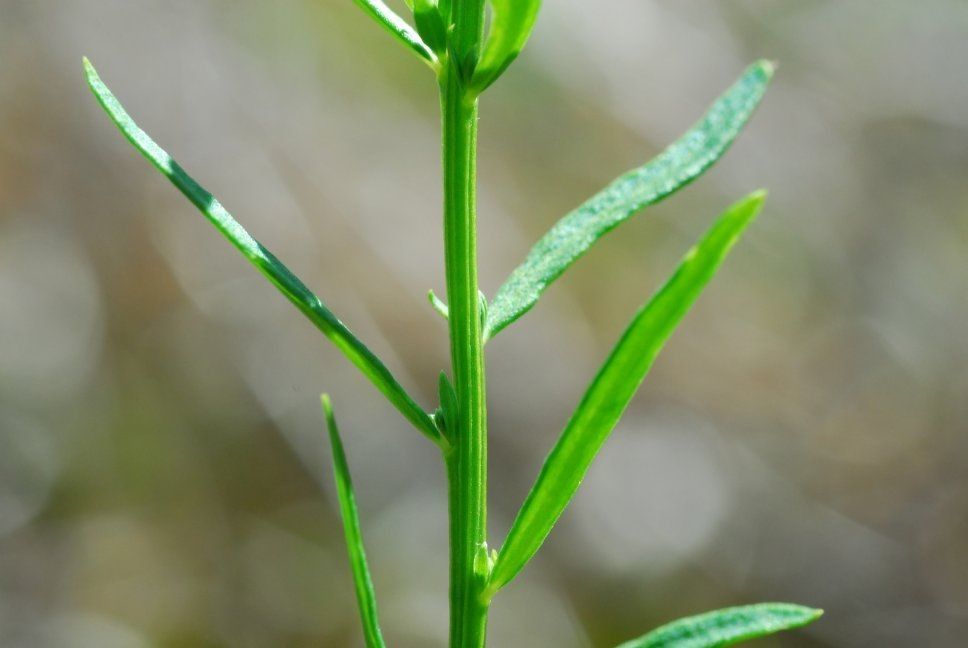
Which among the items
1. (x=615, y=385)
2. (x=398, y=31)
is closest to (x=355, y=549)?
(x=615, y=385)

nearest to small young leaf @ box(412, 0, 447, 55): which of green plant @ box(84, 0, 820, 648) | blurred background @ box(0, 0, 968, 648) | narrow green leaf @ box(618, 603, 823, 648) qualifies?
green plant @ box(84, 0, 820, 648)

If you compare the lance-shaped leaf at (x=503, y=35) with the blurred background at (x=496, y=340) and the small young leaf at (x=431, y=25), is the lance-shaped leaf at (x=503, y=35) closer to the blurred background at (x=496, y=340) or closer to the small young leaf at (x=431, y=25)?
the small young leaf at (x=431, y=25)

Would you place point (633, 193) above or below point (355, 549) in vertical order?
above

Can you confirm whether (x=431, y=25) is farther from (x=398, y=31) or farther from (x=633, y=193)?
(x=633, y=193)

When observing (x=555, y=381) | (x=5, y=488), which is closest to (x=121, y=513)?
(x=5, y=488)

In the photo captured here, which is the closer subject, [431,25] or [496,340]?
[431,25]

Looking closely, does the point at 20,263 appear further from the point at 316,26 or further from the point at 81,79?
the point at 316,26

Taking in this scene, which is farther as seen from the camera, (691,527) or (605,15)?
(605,15)

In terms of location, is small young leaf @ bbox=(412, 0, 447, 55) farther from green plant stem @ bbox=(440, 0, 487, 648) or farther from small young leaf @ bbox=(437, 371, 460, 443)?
small young leaf @ bbox=(437, 371, 460, 443)
